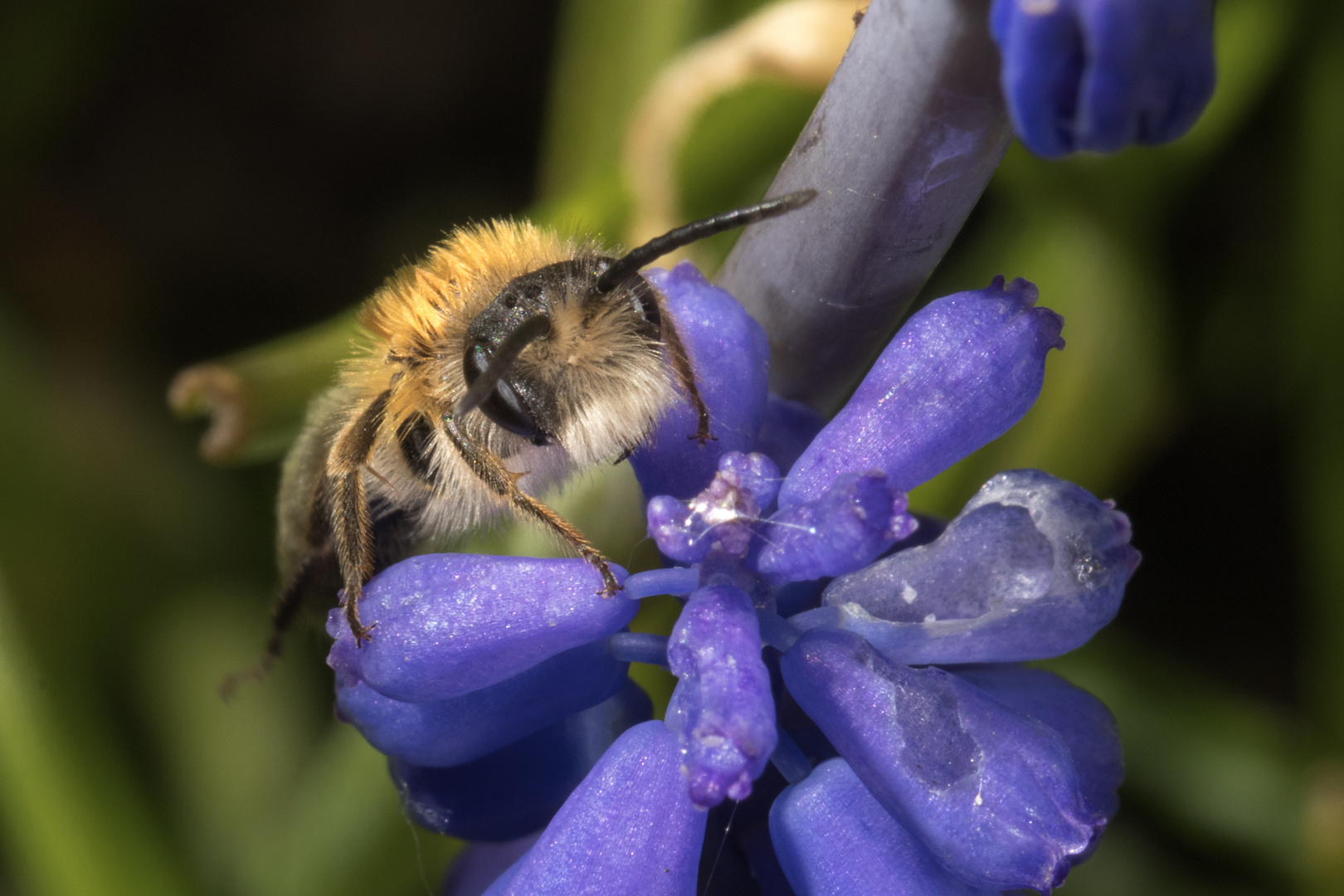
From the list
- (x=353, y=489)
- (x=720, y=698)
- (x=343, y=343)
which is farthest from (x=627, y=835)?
(x=343, y=343)

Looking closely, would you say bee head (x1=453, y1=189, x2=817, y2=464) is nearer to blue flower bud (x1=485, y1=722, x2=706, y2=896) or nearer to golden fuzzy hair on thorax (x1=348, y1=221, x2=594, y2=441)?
golden fuzzy hair on thorax (x1=348, y1=221, x2=594, y2=441)

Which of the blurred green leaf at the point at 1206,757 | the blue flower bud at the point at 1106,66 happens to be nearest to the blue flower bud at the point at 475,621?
the blue flower bud at the point at 1106,66

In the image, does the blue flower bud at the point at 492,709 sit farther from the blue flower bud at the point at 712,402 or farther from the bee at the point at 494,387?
the blue flower bud at the point at 712,402

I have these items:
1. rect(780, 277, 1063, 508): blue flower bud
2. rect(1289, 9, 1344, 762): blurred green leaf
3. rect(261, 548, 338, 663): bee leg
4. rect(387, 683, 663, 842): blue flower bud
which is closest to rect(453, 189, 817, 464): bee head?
rect(780, 277, 1063, 508): blue flower bud

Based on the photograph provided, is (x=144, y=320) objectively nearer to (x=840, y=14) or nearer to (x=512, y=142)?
(x=512, y=142)

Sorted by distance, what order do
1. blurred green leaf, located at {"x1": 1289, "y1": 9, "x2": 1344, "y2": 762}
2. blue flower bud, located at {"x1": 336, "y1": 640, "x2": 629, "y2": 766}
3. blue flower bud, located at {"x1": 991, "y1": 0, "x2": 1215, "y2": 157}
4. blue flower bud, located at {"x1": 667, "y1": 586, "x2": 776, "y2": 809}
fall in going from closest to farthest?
blue flower bud, located at {"x1": 991, "y1": 0, "x2": 1215, "y2": 157}
blue flower bud, located at {"x1": 667, "y1": 586, "x2": 776, "y2": 809}
blue flower bud, located at {"x1": 336, "y1": 640, "x2": 629, "y2": 766}
blurred green leaf, located at {"x1": 1289, "y1": 9, "x2": 1344, "y2": 762}

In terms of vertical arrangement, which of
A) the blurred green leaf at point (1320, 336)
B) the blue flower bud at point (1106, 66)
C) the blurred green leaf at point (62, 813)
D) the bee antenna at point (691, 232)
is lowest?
the blurred green leaf at point (1320, 336)
